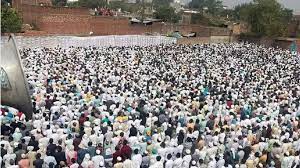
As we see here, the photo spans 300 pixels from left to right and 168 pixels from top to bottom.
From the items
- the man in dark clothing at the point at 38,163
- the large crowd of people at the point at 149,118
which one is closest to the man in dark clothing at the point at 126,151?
the large crowd of people at the point at 149,118

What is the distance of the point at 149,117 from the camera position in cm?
1099

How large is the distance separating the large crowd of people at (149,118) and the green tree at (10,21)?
5.29 metres

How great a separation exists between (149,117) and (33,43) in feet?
43.0

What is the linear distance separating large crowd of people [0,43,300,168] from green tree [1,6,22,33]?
5.29m

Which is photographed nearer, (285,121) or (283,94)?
(285,121)

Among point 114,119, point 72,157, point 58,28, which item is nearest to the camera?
point 72,157

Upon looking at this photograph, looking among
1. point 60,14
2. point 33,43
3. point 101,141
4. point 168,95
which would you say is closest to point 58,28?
point 60,14

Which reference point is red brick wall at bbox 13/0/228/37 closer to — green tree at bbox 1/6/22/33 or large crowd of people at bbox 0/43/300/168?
green tree at bbox 1/6/22/33

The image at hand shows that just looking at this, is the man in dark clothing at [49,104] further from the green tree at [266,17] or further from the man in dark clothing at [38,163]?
the green tree at [266,17]

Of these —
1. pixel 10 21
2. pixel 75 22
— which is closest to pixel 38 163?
pixel 10 21

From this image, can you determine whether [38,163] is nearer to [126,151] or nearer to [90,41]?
[126,151]

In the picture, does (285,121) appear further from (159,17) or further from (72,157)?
(159,17)

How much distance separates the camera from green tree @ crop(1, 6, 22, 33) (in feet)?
77.1

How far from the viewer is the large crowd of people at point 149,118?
8.55 meters
